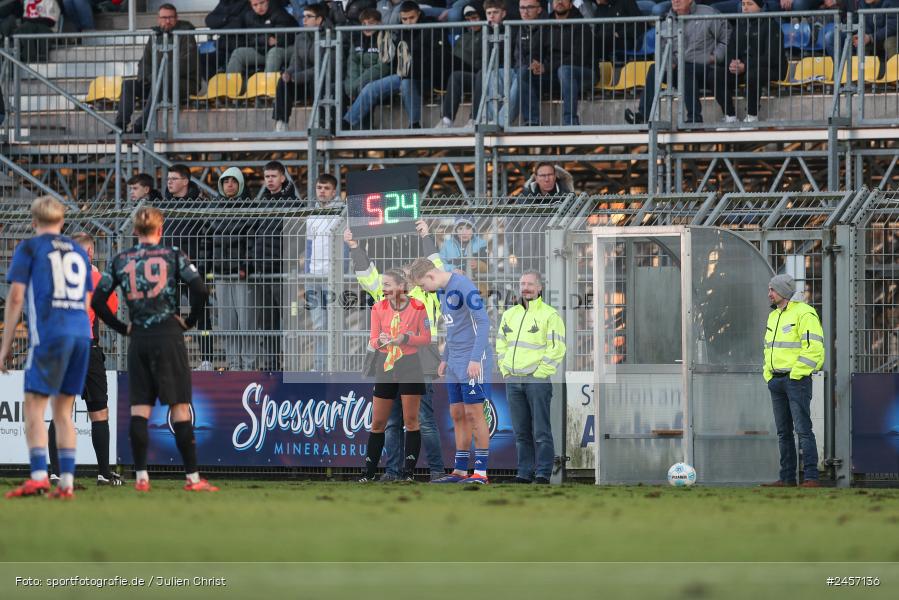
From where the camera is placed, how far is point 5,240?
1770cm

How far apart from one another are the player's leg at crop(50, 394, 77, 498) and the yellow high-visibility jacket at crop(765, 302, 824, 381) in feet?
22.7

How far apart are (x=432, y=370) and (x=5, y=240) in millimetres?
5015

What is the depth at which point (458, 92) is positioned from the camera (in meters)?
20.8

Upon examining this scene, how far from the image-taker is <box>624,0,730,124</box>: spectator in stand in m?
20.1

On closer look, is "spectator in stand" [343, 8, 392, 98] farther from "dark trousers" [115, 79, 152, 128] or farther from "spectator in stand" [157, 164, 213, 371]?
"spectator in stand" [157, 164, 213, 371]

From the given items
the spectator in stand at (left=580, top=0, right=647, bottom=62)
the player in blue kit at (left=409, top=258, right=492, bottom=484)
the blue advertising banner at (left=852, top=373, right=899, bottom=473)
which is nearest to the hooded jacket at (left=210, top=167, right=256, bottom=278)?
the player in blue kit at (left=409, top=258, right=492, bottom=484)

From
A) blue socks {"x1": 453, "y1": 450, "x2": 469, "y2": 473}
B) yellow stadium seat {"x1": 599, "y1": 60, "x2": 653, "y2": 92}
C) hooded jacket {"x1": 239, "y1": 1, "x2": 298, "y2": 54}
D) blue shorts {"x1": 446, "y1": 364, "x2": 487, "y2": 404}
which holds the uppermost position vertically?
hooded jacket {"x1": 239, "y1": 1, "x2": 298, "y2": 54}

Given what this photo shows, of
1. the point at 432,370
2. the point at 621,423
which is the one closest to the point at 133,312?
the point at 432,370

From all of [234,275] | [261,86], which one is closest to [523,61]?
[261,86]

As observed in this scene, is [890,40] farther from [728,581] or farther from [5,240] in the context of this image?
[728,581]

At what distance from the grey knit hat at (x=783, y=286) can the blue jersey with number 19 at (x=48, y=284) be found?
6.98 meters

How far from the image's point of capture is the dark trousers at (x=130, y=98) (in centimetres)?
2197

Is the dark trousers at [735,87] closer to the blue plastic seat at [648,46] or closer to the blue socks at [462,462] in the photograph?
the blue plastic seat at [648,46]

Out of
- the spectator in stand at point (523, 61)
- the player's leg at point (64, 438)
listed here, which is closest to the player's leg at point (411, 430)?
the player's leg at point (64, 438)
